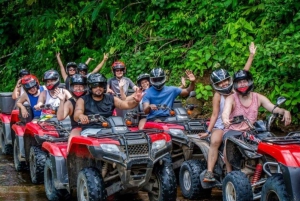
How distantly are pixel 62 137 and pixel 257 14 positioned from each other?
6.82 metres

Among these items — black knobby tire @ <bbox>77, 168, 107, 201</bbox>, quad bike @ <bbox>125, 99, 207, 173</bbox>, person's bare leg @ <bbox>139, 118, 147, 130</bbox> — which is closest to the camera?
black knobby tire @ <bbox>77, 168, 107, 201</bbox>

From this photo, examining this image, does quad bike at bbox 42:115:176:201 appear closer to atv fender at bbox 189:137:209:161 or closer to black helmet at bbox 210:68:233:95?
atv fender at bbox 189:137:209:161

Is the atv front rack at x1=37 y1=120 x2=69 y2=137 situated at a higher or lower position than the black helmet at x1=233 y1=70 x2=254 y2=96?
lower

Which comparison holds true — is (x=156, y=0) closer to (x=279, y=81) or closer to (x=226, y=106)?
(x=279, y=81)

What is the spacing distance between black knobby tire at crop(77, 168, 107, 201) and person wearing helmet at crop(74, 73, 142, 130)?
0.76 meters

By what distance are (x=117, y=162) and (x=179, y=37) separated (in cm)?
952

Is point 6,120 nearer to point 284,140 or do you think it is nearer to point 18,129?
point 18,129

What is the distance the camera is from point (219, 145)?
8852mm

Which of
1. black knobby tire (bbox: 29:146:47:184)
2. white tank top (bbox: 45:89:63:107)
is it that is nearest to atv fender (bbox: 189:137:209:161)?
black knobby tire (bbox: 29:146:47:184)

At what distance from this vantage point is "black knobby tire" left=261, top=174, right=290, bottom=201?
6.76 m

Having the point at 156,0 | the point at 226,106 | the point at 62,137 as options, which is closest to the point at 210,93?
the point at 156,0

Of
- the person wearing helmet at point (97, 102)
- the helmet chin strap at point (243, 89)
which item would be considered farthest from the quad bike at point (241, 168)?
the person wearing helmet at point (97, 102)

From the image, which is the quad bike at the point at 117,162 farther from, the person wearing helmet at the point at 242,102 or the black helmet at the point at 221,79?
the black helmet at the point at 221,79

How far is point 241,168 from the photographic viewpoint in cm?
845
